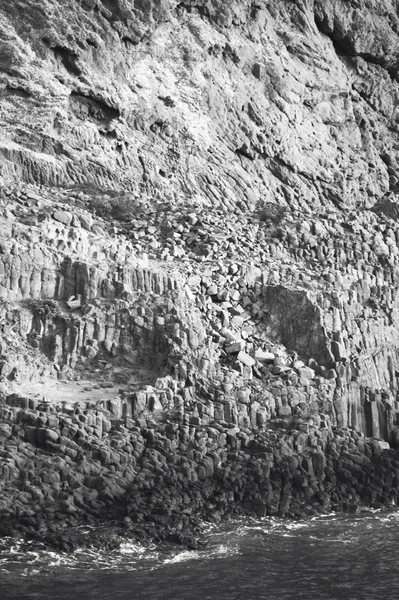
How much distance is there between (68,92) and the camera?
40.8m

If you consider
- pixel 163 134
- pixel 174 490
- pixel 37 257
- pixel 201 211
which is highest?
pixel 163 134

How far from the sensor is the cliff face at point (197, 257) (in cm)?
2857

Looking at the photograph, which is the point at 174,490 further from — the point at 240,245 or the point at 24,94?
the point at 24,94

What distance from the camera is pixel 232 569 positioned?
2475 centimetres

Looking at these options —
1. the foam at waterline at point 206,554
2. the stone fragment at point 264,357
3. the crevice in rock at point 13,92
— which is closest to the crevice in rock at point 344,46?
the crevice in rock at point 13,92

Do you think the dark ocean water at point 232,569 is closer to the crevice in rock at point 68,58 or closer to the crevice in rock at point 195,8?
the crevice in rock at point 68,58

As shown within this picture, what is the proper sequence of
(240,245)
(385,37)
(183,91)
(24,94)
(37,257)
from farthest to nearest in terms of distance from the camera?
1. (385,37)
2. (183,91)
3. (24,94)
4. (240,245)
5. (37,257)

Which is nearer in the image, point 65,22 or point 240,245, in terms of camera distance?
point 240,245

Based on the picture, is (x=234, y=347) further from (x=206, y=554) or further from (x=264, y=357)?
(x=206, y=554)

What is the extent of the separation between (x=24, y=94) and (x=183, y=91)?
19.4 ft

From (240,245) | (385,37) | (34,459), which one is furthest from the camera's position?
(385,37)

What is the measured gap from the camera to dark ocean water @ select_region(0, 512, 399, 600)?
23406 mm

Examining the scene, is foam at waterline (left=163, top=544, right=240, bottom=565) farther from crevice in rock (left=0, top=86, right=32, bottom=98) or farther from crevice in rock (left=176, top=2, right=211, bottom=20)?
crevice in rock (left=176, top=2, right=211, bottom=20)

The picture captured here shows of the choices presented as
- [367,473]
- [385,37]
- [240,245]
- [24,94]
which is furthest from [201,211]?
[385,37]
